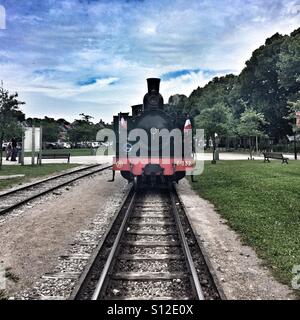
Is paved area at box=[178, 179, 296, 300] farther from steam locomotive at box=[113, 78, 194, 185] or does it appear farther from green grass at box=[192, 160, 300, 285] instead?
steam locomotive at box=[113, 78, 194, 185]

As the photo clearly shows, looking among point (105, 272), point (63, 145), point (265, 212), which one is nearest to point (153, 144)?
point (265, 212)

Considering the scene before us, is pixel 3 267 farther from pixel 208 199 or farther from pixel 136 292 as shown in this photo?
pixel 208 199

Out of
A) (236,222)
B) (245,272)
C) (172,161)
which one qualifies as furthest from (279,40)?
(245,272)

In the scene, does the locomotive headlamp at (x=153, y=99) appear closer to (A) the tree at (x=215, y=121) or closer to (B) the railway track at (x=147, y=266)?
(B) the railway track at (x=147, y=266)

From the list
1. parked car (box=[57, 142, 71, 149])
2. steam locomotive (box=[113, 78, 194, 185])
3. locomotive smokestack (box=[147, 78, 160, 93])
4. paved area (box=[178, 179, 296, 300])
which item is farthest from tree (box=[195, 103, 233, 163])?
parked car (box=[57, 142, 71, 149])

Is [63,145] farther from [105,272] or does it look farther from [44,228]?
[105,272]

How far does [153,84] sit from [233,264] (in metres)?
8.54

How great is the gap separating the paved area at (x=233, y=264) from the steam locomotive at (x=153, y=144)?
306cm

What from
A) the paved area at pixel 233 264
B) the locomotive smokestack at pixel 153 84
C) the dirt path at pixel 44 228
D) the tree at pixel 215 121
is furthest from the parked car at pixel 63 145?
the paved area at pixel 233 264

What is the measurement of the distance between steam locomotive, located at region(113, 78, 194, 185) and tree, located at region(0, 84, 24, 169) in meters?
11.7

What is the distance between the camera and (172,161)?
1193 cm

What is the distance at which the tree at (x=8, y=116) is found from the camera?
21938 mm

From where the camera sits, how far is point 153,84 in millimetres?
12867

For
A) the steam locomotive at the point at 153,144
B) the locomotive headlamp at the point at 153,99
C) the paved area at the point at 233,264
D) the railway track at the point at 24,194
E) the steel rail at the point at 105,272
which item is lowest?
the paved area at the point at 233,264
